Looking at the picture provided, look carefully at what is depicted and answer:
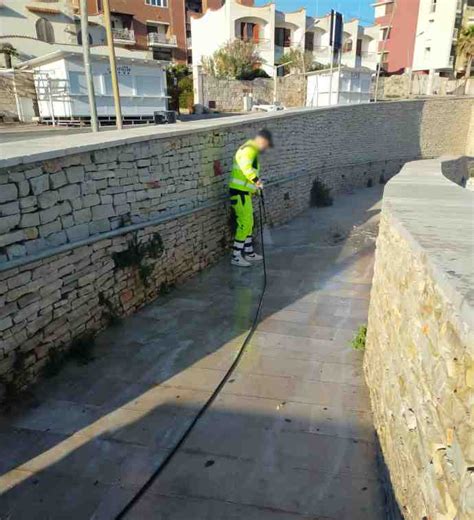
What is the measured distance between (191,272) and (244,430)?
359 centimetres

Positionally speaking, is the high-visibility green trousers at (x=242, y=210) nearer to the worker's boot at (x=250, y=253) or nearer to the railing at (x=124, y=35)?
the worker's boot at (x=250, y=253)

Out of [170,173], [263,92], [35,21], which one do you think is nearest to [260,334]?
[170,173]

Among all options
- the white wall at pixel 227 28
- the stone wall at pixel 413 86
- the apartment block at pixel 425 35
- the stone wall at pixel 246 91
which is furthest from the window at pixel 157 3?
the stone wall at pixel 413 86

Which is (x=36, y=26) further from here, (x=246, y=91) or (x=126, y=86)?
(x=246, y=91)

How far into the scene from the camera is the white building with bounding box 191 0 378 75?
121ft

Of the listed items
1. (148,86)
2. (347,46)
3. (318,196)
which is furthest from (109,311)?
(347,46)

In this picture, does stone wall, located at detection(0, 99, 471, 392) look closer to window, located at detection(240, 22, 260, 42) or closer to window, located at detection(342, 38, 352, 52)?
window, located at detection(240, 22, 260, 42)

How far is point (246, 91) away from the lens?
30672 millimetres

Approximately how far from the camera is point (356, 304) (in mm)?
6035

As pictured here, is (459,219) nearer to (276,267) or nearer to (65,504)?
(65,504)

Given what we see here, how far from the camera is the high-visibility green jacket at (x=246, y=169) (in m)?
6.74

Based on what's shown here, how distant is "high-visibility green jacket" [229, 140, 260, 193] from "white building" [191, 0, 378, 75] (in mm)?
33659

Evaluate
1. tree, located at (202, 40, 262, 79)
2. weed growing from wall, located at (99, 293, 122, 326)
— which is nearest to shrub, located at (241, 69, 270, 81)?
tree, located at (202, 40, 262, 79)

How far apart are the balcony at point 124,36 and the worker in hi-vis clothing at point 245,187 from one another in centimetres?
3359
